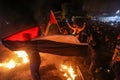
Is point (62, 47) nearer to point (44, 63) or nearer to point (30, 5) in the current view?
point (44, 63)

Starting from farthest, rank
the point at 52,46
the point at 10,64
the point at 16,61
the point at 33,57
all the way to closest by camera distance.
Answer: the point at 16,61, the point at 10,64, the point at 33,57, the point at 52,46

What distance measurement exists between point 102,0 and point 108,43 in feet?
51.5

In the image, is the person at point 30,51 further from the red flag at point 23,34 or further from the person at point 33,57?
the red flag at point 23,34

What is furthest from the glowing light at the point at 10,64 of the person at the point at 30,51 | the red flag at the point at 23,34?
the red flag at the point at 23,34

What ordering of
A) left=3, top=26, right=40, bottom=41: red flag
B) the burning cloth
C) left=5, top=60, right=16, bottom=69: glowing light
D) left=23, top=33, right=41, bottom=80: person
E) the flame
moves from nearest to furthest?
the burning cloth < left=23, top=33, right=41, bottom=80: person < left=3, top=26, right=40, bottom=41: red flag < the flame < left=5, top=60, right=16, bottom=69: glowing light

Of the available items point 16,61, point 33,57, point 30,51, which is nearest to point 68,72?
point 33,57

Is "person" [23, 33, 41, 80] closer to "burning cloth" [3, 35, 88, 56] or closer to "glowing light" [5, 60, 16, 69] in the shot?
"burning cloth" [3, 35, 88, 56]

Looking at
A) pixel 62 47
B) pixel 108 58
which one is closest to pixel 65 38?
pixel 62 47

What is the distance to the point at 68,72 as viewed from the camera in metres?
8.83

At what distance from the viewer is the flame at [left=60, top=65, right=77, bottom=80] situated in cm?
833

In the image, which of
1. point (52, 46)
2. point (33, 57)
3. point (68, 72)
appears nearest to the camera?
point (52, 46)

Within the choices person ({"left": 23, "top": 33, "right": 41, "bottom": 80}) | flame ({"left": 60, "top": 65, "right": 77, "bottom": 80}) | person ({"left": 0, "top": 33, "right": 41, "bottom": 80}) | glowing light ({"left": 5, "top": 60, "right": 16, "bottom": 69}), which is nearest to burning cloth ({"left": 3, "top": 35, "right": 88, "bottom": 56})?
person ({"left": 0, "top": 33, "right": 41, "bottom": 80})

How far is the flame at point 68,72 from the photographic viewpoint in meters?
8.33

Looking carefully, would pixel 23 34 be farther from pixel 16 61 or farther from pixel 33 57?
pixel 16 61
